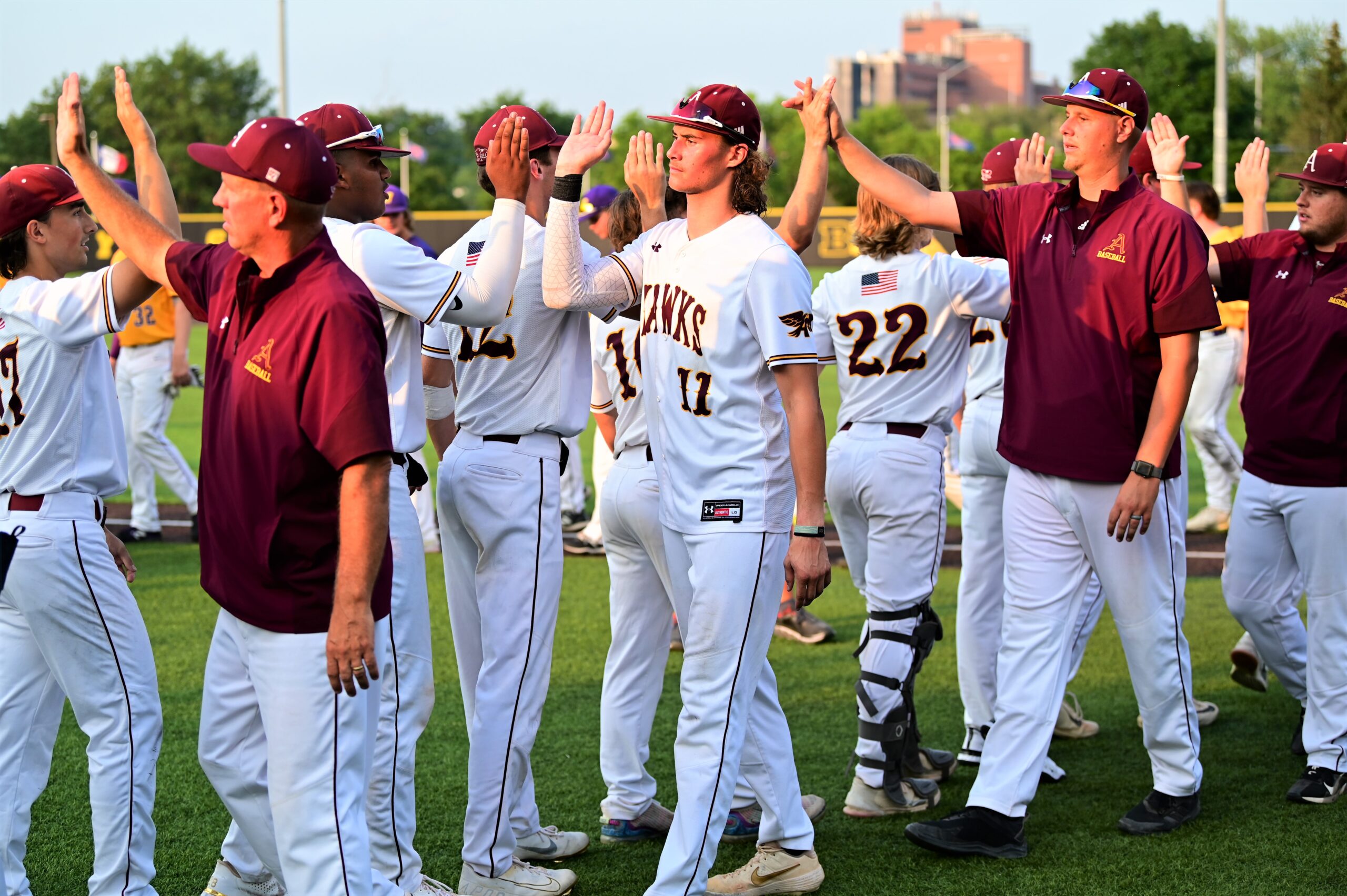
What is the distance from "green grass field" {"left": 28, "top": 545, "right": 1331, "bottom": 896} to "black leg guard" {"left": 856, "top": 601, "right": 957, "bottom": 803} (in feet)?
0.56

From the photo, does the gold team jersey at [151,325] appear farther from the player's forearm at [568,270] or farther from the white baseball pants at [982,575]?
the player's forearm at [568,270]

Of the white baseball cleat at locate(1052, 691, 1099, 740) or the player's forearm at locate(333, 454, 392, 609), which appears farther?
the white baseball cleat at locate(1052, 691, 1099, 740)

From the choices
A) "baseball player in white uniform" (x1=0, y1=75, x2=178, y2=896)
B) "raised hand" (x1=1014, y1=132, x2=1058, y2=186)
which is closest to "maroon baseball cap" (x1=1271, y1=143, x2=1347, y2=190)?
"raised hand" (x1=1014, y1=132, x2=1058, y2=186)

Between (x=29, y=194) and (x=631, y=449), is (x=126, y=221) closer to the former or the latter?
(x=29, y=194)

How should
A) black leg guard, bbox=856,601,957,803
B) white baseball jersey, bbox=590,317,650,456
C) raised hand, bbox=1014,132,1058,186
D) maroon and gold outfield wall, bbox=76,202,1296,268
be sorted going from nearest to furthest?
white baseball jersey, bbox=590,317,650,456, black leg guard, bbox=856,601,957,803, raised hand, bbox=1014,132,1058,186, maroon and gold outfield wall, bbox=76,202,1296,268

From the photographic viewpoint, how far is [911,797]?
5.42 m

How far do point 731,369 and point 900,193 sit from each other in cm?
126

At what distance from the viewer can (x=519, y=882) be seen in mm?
4566

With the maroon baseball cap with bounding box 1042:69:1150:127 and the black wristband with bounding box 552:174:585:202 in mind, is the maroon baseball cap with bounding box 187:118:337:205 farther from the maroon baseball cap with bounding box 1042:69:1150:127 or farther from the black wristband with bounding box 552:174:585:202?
the maroon baseball cap with bounding box 1042:69:1150:127

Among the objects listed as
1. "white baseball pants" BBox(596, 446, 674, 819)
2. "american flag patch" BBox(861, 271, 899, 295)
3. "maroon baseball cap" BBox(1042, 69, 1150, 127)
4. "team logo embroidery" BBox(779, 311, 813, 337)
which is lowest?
"white baseball pants" BBox(596, 446, 674, 819)

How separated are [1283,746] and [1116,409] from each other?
2.37m

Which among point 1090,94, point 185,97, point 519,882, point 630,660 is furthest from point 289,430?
point 185,97

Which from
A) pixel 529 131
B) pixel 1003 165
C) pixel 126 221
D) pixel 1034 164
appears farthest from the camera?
pixel 1003 165

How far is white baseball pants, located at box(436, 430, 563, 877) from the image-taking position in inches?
180
